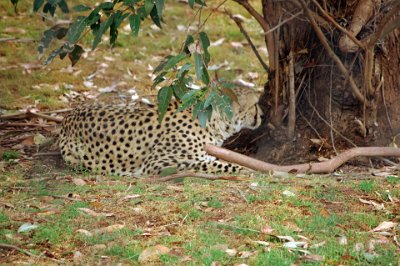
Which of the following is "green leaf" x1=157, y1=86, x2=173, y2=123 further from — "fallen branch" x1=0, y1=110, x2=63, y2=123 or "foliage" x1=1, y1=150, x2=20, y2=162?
"fallen branch" x1=0, y1=110, x2=63, y2=123

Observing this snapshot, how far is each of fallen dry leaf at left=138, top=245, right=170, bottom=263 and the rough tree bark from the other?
2489mm

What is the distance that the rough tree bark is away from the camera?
21.0 feet

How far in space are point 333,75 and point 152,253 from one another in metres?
2.98

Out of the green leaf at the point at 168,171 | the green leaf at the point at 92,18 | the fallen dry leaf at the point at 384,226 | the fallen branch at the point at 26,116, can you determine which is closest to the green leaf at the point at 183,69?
the green leaf at the point at 92,18

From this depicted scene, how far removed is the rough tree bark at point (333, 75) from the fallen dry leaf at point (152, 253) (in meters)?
2.49

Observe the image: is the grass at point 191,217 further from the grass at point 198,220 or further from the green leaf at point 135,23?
the green leaf at point 135,23

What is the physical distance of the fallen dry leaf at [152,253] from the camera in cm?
439

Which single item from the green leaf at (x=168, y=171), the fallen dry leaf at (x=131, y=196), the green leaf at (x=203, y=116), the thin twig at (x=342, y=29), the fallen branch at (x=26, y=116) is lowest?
the green leaf at (x=168, y=171)

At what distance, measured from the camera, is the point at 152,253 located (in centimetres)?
443

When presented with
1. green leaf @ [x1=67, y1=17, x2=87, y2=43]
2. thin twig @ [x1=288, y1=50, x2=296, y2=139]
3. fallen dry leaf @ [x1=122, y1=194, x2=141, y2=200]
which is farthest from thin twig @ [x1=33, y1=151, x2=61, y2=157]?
green leaf @ [x1=67, y1=17, x2=87, y2=43]

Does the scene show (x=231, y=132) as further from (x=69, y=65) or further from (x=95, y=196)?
(x=69, y=65)

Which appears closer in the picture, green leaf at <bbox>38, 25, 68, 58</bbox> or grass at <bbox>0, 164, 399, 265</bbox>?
grass at <bbox>0, 164, 399, 265</bbox>

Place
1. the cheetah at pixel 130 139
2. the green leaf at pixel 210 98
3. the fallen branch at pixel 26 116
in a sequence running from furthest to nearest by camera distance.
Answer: the fallen branch at pixel 26 116 → the cheetah at pixel 130 139 → the green leaf at pixel 210 98

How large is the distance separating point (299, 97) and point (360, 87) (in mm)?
611
